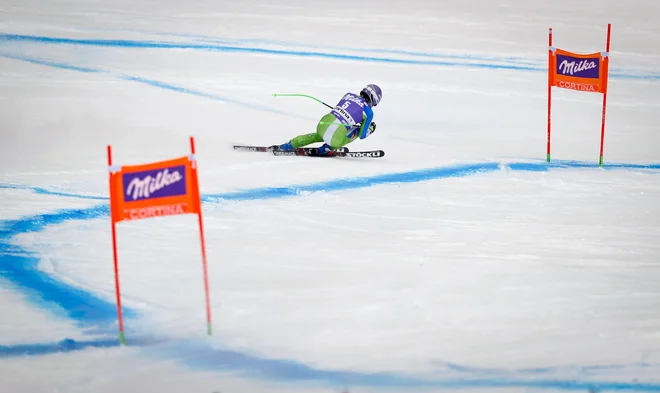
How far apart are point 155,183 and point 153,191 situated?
1.7 inches

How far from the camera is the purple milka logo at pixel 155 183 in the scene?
4.88 m

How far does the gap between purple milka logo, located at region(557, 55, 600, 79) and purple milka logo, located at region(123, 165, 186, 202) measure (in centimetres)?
532

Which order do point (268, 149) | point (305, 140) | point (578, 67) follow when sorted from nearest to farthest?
point (578, 67) < point (305, 140) < point (268, 149)

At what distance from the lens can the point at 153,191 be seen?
4914 millimetres

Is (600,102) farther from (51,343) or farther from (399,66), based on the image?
(51,343)

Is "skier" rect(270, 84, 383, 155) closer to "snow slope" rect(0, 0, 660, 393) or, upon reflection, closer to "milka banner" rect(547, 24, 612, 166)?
"snow slope" rect(0, 0, 660, 393)

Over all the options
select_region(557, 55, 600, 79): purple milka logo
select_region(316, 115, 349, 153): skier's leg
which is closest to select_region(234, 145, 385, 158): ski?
select_region(316, 115, 349, 153): skier's leg

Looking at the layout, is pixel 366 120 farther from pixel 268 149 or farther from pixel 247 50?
pixel 247 50

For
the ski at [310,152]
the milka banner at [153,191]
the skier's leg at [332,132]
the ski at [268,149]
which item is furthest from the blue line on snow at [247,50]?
the milka banner at [153,191]

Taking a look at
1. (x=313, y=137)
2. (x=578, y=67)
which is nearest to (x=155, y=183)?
(x=313, y=137)

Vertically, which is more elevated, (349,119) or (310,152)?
(349,119)

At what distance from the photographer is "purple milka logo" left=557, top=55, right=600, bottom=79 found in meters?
9.10

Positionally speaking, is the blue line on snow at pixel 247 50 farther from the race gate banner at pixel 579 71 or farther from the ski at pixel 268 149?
the ski at pixel 268 149

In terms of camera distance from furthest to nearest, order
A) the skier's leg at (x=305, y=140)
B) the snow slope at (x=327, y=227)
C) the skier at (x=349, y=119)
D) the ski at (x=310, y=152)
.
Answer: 1. the ski at (x=310, y=152)
2. the skier's leg at (x=305, y=140)
3. the skier at (x=349, y=119)
4. the snow slope at (x=327, y=227)
